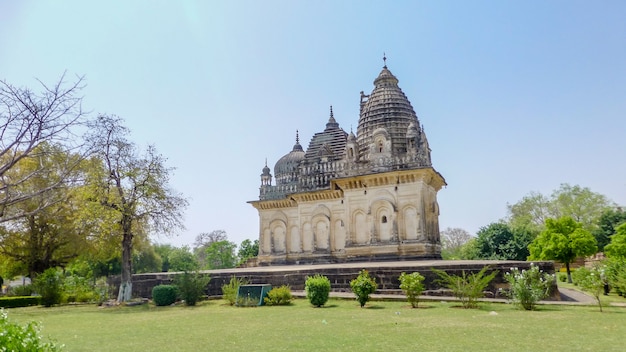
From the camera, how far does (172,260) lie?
6681 cm

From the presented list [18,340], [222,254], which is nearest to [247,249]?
[222,254]

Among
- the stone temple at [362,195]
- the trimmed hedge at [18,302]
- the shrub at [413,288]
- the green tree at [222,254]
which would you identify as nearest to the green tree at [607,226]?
the stone temple at [362,195]

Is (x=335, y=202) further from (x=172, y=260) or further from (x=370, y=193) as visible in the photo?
(x=172, y=260)

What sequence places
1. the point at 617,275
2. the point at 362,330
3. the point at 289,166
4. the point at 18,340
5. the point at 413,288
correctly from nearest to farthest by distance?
the point at 18,340, the point at 362,330, the point at 413,288, the point at 617,275, the point at 289,166

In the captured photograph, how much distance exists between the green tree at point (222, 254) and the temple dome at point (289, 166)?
28.1 m

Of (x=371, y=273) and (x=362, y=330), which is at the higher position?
(x=371, y=273)

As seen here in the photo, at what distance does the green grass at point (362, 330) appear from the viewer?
26.0 feet

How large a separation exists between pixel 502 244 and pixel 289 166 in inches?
700

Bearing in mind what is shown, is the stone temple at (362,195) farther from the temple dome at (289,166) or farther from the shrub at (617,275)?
the shrub at (617,275)

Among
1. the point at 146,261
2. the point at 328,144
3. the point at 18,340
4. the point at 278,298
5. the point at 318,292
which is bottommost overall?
the point at 278,298

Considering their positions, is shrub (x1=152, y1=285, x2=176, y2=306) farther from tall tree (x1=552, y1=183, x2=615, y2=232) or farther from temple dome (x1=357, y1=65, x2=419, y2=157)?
tall tree (x1=552, y1=183, x2=615, y2=232)

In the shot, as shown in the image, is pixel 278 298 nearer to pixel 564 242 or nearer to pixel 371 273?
pixel 371 273

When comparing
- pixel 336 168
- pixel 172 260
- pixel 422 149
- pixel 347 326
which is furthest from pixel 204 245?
pixel 347 326

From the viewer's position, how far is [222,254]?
58.2 metres
